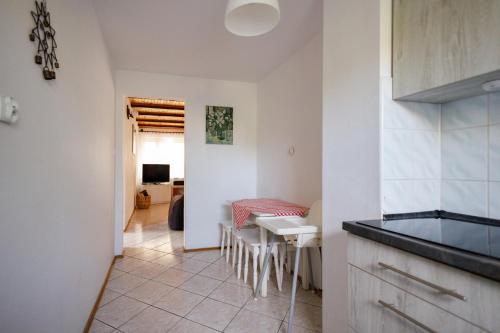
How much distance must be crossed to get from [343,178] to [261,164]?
2.34m

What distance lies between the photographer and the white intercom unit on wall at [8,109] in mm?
749

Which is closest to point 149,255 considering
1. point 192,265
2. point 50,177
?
point 192,265

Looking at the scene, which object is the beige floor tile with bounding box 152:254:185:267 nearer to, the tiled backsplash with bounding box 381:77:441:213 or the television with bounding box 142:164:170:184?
the tiled backsplash with bounding box 381:77:441:213

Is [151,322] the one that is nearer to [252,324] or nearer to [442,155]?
[252,324]

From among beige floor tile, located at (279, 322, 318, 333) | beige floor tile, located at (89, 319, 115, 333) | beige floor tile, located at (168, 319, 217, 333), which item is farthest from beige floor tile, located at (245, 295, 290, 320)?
beige floor tile, located at (89, 319, 115, 333)

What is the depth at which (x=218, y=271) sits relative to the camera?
287 cm

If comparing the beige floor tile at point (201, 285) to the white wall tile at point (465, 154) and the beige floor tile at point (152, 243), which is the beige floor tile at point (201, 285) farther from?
the white wall tile at point (465, 154)

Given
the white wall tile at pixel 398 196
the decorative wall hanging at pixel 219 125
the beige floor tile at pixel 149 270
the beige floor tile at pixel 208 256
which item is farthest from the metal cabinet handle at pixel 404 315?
the decorative wall hanging at pixel 219 125

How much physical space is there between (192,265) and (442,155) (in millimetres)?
2686

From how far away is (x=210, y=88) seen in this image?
12.1ft

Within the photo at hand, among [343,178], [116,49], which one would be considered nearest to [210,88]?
[116,49]

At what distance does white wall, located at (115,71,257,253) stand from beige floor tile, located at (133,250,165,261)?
0.38 metres

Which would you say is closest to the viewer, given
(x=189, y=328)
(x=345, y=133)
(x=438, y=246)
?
(x=438, y=246)

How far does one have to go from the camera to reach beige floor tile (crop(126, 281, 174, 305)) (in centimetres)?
224
